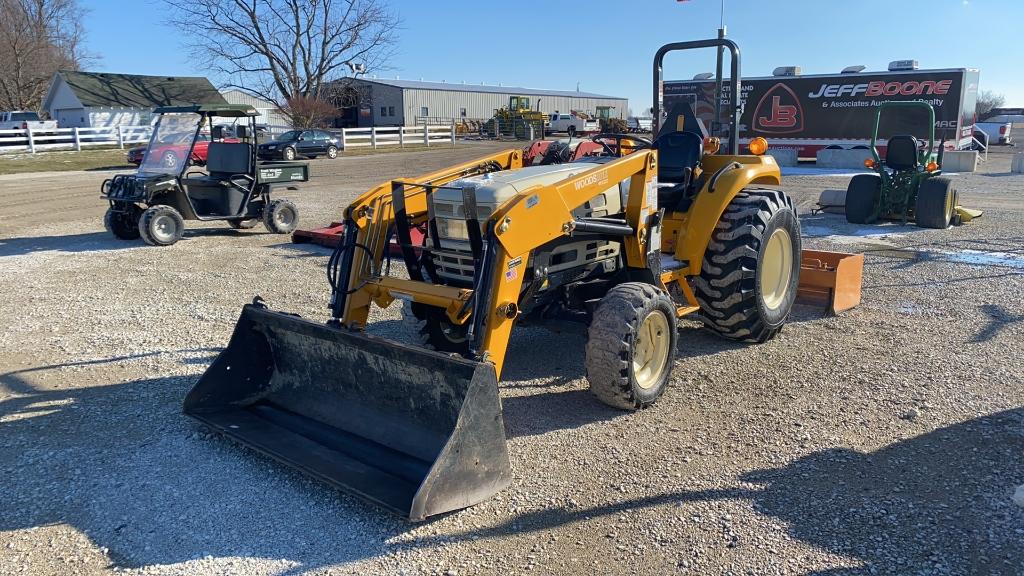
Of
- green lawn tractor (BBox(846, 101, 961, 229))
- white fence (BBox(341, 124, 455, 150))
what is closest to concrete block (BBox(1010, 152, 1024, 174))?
green lawn tractor (BBox(846, 101, 961, 229))

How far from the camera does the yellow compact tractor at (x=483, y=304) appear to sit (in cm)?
376

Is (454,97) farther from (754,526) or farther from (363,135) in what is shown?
(754,526)

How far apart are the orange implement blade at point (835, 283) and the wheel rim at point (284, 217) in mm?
7968

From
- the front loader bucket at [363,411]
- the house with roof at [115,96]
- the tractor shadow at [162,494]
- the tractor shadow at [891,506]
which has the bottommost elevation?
the tractor shadow at [162,494]

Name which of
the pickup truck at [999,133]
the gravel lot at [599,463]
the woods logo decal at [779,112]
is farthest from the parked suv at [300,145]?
the pickup truck at [999,133]

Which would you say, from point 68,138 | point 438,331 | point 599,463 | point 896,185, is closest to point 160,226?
point 438,331

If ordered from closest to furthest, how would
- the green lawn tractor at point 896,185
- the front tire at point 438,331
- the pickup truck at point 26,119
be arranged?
the front tire at point 438,331 < the green lawn tractor at point 896,185 < the pickup truck at point 26,119

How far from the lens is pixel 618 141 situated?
568cm

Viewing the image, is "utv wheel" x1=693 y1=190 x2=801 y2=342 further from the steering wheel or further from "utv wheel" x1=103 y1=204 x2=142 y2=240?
"utv wheel" x1=103 y1=204 x2=142 y2=240

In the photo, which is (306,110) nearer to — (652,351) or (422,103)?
(422,103)

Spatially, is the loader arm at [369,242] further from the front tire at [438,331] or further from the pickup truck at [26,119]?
the pickup truck at [26,119]

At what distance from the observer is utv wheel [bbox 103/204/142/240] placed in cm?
1100

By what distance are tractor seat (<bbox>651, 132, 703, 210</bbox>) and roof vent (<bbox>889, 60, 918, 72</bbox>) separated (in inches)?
787

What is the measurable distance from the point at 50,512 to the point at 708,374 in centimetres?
400
